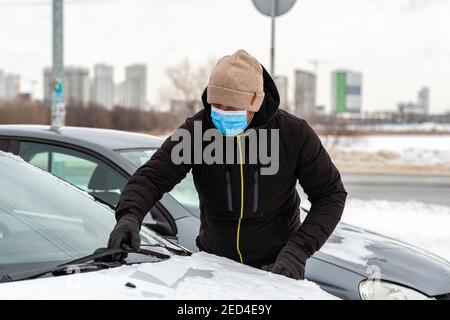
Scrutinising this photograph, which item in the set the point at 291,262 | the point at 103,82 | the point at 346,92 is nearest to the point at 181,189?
the point at 291,262

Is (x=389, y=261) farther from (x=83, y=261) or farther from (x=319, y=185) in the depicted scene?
(x=83, y=261)

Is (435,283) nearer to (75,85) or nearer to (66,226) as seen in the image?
(66,226)

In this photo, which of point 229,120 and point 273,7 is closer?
point 229,120

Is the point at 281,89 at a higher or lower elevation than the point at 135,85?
lower

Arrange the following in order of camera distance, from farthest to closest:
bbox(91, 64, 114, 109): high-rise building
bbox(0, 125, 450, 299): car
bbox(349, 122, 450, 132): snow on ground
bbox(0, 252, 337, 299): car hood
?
1. bbox(91, 64, 114, 109): high-rise building
2. bbox(349, 122, 450, 132): snow on ground
3. bbox(0, 125, 450, 299): car
4. bbox(0, 252, 337, 299): car hood

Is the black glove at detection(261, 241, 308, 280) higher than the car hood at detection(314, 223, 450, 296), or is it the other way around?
the black glove at detection(261, 241, 308, 280)

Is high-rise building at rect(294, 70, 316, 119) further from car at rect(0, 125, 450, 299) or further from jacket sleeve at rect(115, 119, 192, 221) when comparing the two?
jacket sleeve at rect(115, 119, 192, 221)

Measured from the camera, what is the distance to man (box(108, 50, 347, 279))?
2623 mm

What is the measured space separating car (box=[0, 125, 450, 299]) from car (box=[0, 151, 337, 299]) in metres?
0.70

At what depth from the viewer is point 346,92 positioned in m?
49.0

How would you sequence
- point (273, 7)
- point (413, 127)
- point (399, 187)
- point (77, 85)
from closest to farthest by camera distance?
point (273, 7) < point (399, 187) < point (413, 127) < point (77, 85)

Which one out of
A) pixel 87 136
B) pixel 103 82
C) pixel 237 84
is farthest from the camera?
pixel 103 82

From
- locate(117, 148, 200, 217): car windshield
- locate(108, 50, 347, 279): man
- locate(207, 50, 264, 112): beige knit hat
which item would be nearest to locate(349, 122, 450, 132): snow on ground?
locate(117, 148, 200, 217): car windshield

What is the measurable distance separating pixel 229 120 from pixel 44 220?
0.85 metres
